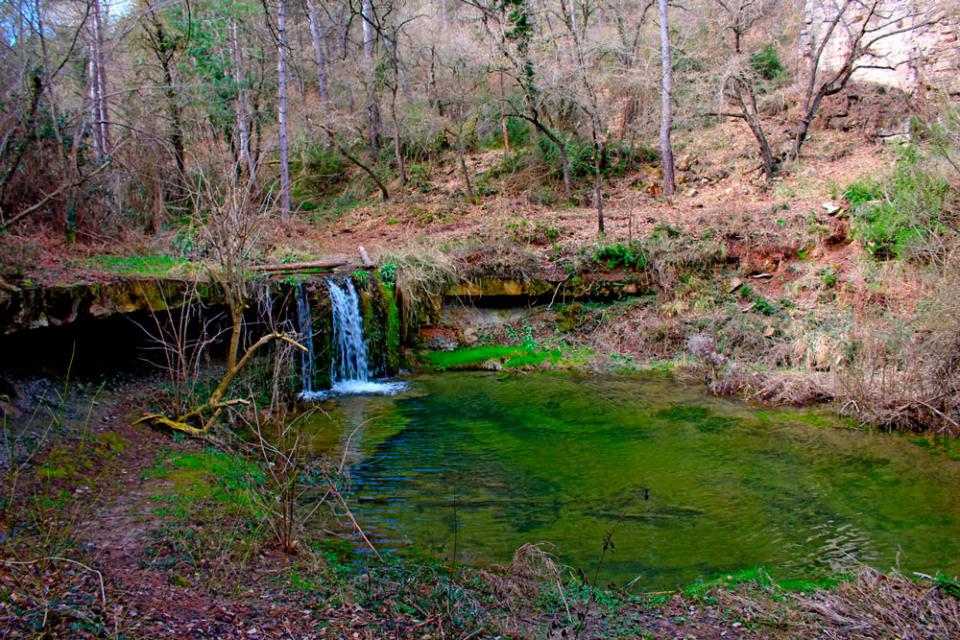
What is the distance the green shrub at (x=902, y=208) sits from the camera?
37.6 feet

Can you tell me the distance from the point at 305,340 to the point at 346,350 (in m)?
0.97

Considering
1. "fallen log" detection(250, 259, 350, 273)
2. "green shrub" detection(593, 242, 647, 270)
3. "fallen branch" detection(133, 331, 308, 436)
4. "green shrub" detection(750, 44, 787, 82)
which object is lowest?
"fallen branch" detection(133, 331, 308, 436)

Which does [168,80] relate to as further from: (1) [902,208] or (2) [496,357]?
(1) [902,208]

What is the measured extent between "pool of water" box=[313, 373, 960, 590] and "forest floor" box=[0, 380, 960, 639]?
60cm

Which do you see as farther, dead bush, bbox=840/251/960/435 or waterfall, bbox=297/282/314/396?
waterfall, bbox=297/282/314/396

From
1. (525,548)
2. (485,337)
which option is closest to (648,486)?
(525,548)

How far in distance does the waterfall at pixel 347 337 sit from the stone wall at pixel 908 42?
14.4 metres

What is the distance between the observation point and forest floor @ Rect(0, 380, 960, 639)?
3803mm

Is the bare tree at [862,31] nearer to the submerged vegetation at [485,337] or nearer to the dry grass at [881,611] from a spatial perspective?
the submerged vegetation at [485,337]

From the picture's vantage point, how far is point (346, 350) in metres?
12.8

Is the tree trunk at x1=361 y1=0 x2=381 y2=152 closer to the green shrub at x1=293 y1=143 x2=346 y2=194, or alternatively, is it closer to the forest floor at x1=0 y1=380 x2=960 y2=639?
the green shrub at x1=293 y1=143 x2=346 y2=194

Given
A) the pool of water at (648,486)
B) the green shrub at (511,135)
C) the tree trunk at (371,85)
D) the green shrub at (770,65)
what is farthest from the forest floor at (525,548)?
the tree trunk at (371,85)

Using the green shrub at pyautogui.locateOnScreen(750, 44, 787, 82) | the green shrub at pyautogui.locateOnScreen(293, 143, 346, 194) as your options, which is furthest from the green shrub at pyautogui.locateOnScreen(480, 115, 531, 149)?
the green shrub at pyautogui.locateOnScreen(750, 44, 787, 82)

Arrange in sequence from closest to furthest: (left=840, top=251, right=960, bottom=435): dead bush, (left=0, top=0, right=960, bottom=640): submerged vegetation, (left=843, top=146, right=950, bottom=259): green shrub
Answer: (left=0, top=0, right=960, bottom=640): submerged vegetation < (left=840, top=251, right=960, bottom=435): dead bush < (left=843, top=146, right=950, bottom=259): green shrub
